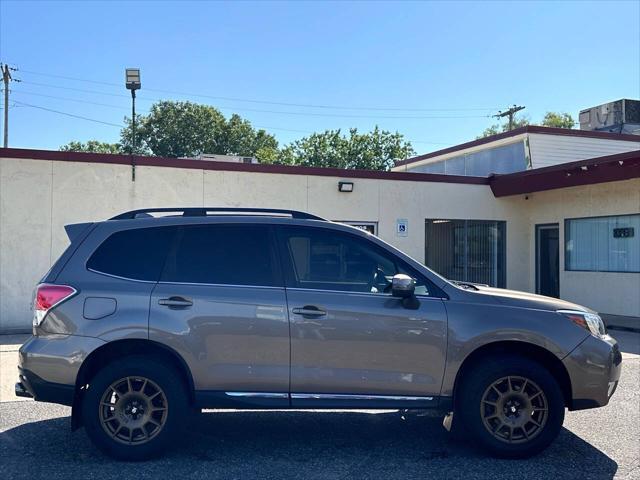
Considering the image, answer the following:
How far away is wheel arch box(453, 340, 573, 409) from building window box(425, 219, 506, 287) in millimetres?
10413

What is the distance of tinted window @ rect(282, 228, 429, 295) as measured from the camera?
197 inches

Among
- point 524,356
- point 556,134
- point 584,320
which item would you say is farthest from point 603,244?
point 524,356

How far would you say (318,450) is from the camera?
204 inches

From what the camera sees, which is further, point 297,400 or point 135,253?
point 135,253

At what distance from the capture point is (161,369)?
15.7ft

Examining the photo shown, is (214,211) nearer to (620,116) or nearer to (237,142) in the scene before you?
(620,116)

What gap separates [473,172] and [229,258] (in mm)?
15715

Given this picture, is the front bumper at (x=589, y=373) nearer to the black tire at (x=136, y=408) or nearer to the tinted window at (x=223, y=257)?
the tinted window at (x=223, y=257)

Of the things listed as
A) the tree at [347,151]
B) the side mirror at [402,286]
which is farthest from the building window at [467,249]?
the tree at [347,151]

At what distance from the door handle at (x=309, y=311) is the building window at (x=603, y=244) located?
37.1 ft

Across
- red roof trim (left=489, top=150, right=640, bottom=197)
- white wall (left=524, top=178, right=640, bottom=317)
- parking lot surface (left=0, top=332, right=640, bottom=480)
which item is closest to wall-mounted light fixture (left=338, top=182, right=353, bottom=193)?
red roof trim (left=489, top=150, right=640, bottom=197)

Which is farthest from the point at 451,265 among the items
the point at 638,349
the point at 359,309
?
the point at 359,309

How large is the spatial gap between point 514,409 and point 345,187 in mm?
9724

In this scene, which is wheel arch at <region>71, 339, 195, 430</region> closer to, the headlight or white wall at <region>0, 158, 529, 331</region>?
the headlight
